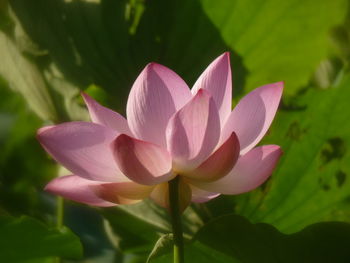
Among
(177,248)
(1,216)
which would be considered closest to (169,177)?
(177,248)

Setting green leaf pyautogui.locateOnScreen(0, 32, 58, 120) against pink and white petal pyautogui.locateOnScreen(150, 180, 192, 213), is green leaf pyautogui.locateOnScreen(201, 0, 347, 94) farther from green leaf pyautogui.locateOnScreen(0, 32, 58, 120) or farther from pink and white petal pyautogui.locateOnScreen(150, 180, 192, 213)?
pink and white petal pyautogui.locateOnScreen(150, 180, 192, 213)

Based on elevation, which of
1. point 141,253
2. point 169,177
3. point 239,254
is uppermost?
point 169,177

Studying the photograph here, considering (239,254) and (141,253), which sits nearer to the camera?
(239,254)

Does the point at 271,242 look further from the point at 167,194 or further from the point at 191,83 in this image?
the point at 191,83

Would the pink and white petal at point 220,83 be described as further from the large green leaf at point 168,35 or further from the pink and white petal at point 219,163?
the large green leaf at point 168,35

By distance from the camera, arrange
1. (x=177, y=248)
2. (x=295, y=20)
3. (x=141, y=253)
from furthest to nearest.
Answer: (x=295, y=20)
(x=141, y=253)
(x=177, y=248)

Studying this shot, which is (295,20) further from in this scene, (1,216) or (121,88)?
(1,216)

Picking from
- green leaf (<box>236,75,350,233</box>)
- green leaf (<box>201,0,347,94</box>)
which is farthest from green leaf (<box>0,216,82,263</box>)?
green leaf (<box>201,0,347,94</box>)
